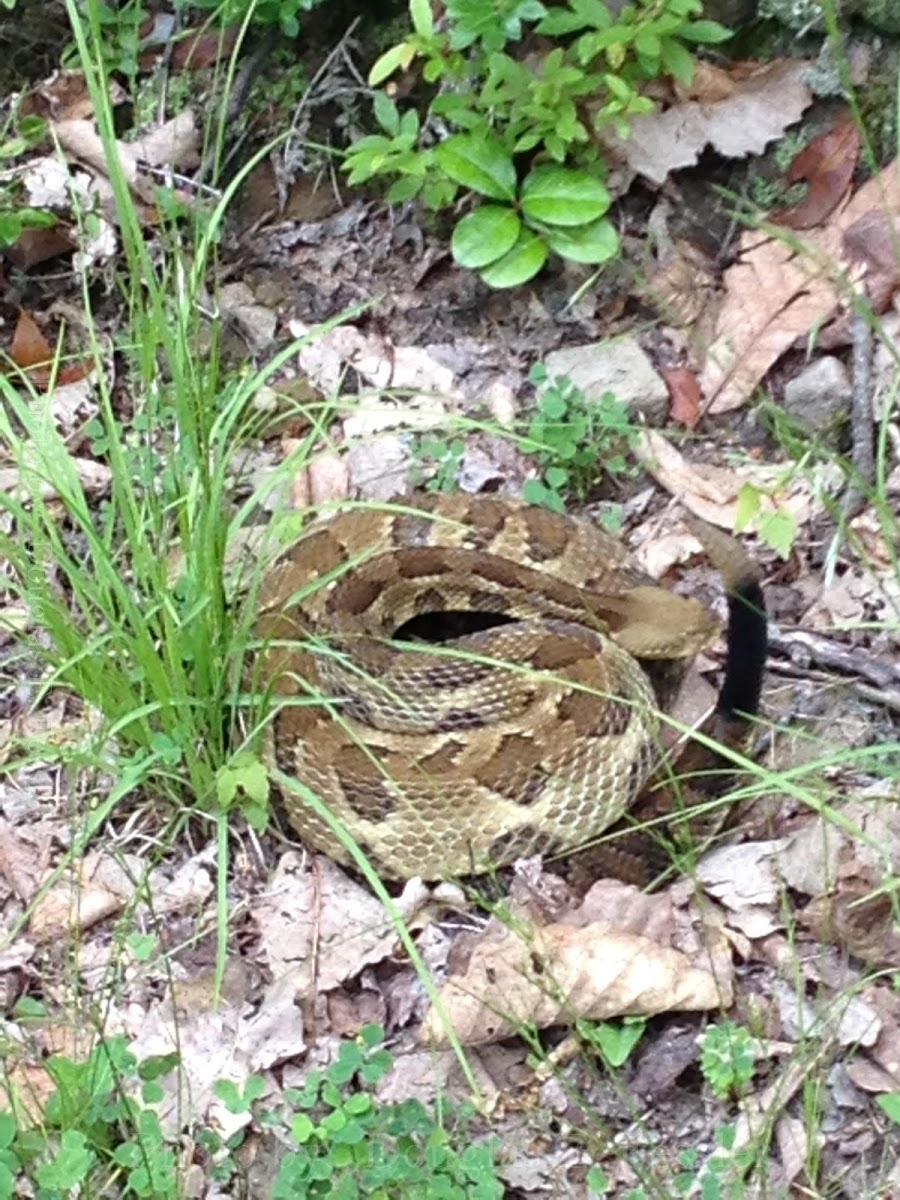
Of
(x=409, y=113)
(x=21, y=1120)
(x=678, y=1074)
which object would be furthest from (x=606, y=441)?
(x=21, y=1120)

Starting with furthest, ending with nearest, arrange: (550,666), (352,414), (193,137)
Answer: (193,137)
(352,414)
(550,666)

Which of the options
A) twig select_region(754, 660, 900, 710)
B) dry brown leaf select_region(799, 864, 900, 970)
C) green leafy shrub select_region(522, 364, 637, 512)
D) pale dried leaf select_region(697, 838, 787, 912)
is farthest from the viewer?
green leafy shrub select_region(522, 364, 637, 512)

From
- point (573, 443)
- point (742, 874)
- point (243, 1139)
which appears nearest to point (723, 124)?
point (573, 443)

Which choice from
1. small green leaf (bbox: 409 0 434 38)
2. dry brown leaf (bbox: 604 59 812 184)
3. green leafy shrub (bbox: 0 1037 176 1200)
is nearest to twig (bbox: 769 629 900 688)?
dry brown leaf (bbox: 604 59 812 184)

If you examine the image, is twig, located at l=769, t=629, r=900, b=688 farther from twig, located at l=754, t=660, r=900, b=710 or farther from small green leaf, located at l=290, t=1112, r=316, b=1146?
small green leaf, located at l=290, t=1112, r=316, b=1146

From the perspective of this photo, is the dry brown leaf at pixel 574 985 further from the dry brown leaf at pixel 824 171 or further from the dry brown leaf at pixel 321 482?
the dry brown leaf at pixel 824 171

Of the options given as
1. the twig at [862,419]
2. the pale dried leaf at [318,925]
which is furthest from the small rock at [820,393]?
the pale dried leaf at [318,925]

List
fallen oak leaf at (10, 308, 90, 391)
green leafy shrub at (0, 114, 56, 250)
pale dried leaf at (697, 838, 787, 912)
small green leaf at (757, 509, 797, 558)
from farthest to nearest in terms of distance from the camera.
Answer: fallen oak leaf at (10, 308, 90, 391)
green leafy shrub at (0, 114, 56, 250)
pale dried leaf at (697, 838, 787, 912)
small green leaf at (757, 509, 797, 558)

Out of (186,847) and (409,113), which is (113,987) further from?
(409,113)
